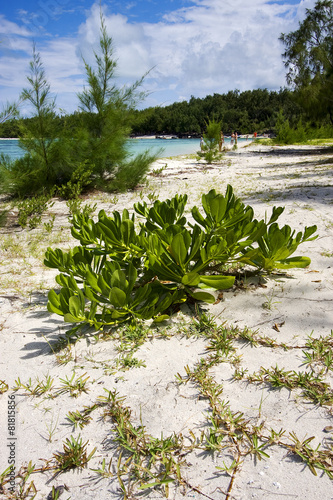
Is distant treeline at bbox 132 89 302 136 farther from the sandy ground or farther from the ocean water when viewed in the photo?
the sandy ground

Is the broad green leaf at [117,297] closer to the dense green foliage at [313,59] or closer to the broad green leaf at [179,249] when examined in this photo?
the broad green leaf at [179,249]

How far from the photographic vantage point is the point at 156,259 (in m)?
1.71

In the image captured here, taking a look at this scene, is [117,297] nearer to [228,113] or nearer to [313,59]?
[313,59]

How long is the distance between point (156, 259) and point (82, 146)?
5.04 metres

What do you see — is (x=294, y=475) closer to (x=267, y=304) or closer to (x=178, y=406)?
(x=178, y=406)

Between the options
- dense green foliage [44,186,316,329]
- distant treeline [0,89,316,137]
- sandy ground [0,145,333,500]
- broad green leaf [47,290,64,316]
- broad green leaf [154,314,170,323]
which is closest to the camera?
sandy ground [0,145,333,500]

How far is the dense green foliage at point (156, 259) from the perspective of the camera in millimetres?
1617

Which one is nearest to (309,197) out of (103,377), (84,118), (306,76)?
(103,377)

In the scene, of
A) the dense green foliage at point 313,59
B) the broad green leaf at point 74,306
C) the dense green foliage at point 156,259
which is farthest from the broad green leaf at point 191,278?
the dense green foliage at point 313,59

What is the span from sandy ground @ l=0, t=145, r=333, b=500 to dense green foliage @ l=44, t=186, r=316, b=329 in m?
0.18

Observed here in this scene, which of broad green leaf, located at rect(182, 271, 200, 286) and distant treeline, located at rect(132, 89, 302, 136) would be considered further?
distant treeline, located at rect(132, 89, 302, 136)

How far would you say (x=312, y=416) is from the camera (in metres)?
1.21

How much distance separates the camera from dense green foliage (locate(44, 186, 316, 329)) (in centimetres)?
162

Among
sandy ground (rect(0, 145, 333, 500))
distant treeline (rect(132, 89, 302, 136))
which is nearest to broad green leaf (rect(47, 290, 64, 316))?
sandy ground (rect(0, 145, 333, 500))
